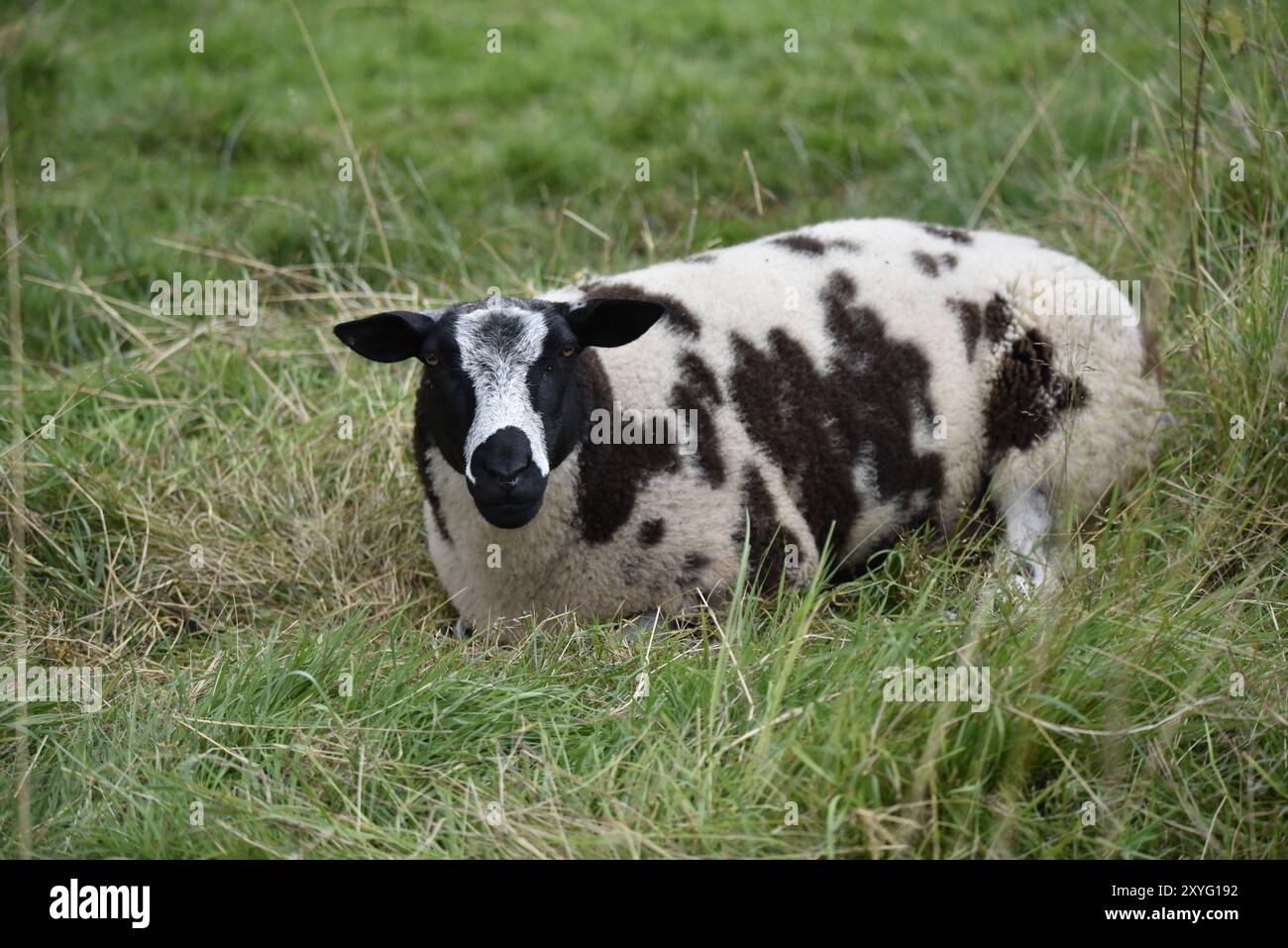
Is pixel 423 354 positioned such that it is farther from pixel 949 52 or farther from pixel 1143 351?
pixel 949 52

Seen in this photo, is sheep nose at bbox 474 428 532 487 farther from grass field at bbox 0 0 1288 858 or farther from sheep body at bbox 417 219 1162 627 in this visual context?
grass field at bbox 0 0 1288 858

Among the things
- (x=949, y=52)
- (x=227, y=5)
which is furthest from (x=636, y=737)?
(x=227, y=5)

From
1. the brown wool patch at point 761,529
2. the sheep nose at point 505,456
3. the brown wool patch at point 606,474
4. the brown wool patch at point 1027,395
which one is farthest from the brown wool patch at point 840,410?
the sheep nose at point 505,456

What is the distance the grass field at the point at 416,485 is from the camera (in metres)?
3.37

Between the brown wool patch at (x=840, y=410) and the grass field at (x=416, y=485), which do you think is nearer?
the grass field at (x=416, y=485)

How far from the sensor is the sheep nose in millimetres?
4086

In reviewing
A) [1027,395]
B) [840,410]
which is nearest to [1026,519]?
[1027,395]

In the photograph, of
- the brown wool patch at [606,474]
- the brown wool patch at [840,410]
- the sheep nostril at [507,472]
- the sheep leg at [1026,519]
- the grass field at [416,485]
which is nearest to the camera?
the grass field at [416,485]

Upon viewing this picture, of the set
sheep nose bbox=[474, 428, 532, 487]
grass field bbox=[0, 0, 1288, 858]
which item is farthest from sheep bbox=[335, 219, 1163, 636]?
grass field bbox=[0, 0, 1288, 858]

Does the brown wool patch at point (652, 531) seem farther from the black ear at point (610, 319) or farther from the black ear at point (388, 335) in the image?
the black ear at point (388, 335)

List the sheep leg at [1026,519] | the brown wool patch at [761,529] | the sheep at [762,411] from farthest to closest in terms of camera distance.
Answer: the sheep leg at [1026,519], the brown wool patch at [761,529], the sheep at [762,411]

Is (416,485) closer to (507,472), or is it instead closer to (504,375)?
(504,375)

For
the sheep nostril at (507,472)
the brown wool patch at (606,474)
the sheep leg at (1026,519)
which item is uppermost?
the sheep nostril at (507,472)

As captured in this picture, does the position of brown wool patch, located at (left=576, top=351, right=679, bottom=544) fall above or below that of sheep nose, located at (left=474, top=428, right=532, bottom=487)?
below
